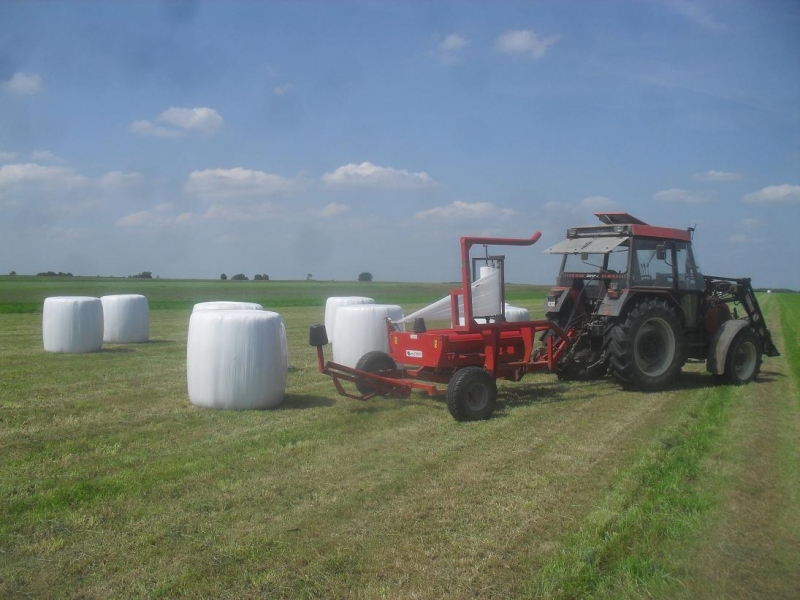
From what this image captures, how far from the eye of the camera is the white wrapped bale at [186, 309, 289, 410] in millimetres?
8555

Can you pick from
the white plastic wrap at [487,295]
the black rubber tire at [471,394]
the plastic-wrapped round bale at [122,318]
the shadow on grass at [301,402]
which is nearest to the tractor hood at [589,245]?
the white plastic wrap at [487,295]

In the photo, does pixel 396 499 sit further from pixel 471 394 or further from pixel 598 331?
pixel 598 331

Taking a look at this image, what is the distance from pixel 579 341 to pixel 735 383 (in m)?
2.50

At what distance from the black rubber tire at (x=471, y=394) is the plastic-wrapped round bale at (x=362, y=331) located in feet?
9.68

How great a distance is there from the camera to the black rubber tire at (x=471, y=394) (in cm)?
808

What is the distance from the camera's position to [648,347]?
10.6 metres

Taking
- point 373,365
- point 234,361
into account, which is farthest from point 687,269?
point 234,361

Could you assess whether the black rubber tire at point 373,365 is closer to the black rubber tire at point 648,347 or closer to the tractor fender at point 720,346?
the black rubber tire at point 648,347

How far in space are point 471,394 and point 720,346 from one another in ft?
15.8

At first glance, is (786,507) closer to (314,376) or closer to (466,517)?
(466,517)

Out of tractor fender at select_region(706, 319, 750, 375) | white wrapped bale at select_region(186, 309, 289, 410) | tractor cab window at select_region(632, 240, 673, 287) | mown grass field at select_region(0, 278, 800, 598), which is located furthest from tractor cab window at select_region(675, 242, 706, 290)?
white wrapped bale at select_region(186, 309, 289, 410)

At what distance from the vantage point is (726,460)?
6480mm

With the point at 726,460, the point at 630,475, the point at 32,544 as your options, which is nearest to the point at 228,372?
the point at 32,544

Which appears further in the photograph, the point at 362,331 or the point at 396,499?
the point at 362,331
